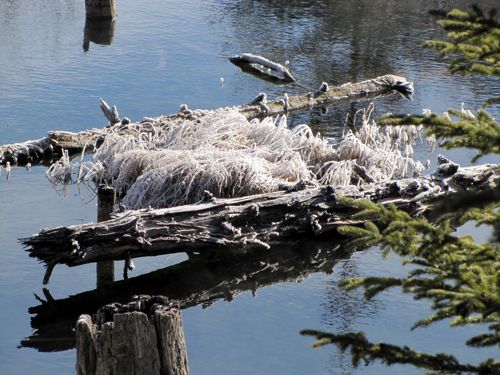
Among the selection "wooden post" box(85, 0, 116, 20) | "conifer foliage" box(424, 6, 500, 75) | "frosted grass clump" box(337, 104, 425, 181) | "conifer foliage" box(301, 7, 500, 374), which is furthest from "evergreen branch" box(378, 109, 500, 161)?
"wooden post" box(85, 0, 116, 20)

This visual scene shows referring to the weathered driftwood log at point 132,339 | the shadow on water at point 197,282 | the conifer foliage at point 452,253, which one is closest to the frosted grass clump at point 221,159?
the shadow on water at point 197,282

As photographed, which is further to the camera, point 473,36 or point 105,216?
point 105,216

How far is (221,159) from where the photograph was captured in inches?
401

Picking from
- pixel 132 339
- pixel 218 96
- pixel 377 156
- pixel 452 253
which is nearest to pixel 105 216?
pixel 377 156

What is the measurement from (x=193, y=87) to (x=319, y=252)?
18.8 feet

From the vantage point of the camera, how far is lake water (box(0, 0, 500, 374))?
7660 millimetres

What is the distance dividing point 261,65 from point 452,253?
11817mm

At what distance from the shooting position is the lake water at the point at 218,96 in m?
7.66

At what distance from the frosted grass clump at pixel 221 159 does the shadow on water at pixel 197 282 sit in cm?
72

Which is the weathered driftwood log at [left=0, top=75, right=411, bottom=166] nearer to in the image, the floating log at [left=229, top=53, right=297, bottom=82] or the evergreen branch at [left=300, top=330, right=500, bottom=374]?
the floating log at [left=229, top=53, right=297, bottom=82]

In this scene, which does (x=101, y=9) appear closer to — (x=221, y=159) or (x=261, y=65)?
(x=261, y=65)

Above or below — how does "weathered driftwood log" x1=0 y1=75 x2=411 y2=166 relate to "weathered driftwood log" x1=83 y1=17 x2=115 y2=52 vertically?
above

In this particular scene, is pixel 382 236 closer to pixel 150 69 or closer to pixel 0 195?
pixel 0 195

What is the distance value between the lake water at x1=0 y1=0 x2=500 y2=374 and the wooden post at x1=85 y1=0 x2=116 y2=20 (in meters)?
0.42
